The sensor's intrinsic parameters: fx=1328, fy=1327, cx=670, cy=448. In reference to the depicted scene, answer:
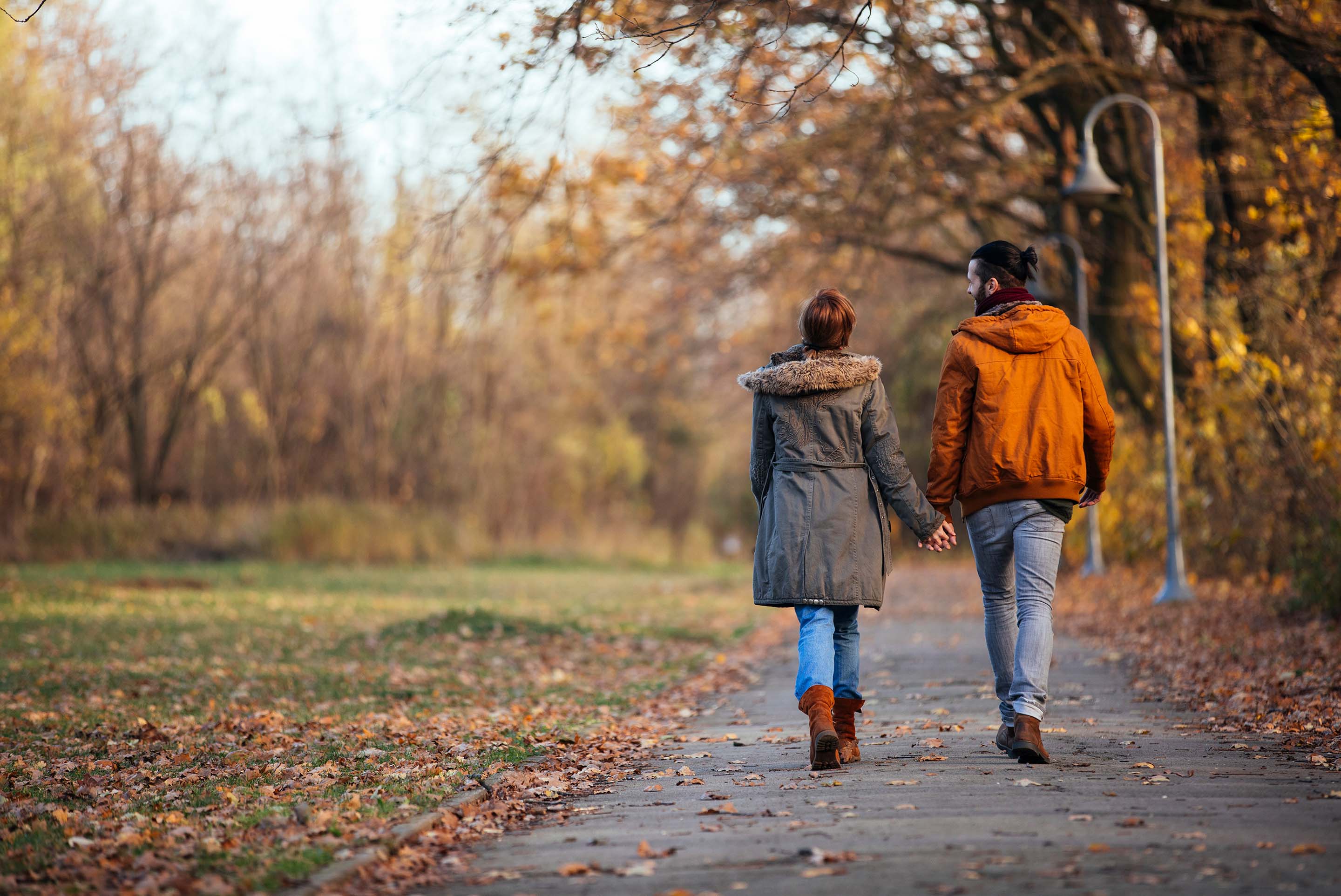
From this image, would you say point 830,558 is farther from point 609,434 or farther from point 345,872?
point 609,434

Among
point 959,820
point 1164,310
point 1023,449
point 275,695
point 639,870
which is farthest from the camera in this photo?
point 1164,310

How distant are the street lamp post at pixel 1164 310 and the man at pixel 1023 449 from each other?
851cm

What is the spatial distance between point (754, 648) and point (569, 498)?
70.2 feet

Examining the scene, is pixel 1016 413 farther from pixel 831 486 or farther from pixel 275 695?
pixel 275 695

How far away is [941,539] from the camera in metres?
5.94

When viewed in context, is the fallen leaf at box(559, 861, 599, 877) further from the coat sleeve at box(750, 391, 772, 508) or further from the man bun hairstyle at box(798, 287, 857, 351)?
the man bun hairstyle at box(798, 287, 857, 351)

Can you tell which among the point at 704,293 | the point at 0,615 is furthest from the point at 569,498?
the point at 0,615

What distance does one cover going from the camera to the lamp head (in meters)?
13.8

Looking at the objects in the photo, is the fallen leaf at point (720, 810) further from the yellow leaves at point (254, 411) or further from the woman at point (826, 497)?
the yellow leaves at point (254, 411)

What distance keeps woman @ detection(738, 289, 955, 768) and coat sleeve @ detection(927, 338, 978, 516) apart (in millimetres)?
120

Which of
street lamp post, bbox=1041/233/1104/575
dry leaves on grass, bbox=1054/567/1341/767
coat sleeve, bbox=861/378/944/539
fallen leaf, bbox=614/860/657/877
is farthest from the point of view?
street lamp post, bbox=1041/233/1104/575

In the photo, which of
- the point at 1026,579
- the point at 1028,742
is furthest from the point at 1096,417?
the point at 1028,742

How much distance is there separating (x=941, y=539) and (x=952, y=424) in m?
0.54

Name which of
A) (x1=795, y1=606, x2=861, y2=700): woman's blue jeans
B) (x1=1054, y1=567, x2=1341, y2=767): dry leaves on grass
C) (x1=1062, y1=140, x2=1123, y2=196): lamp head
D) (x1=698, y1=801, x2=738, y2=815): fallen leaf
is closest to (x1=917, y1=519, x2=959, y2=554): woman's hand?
(x1=795, y1=606, x2=861, y2=700): woman's blue jeans
